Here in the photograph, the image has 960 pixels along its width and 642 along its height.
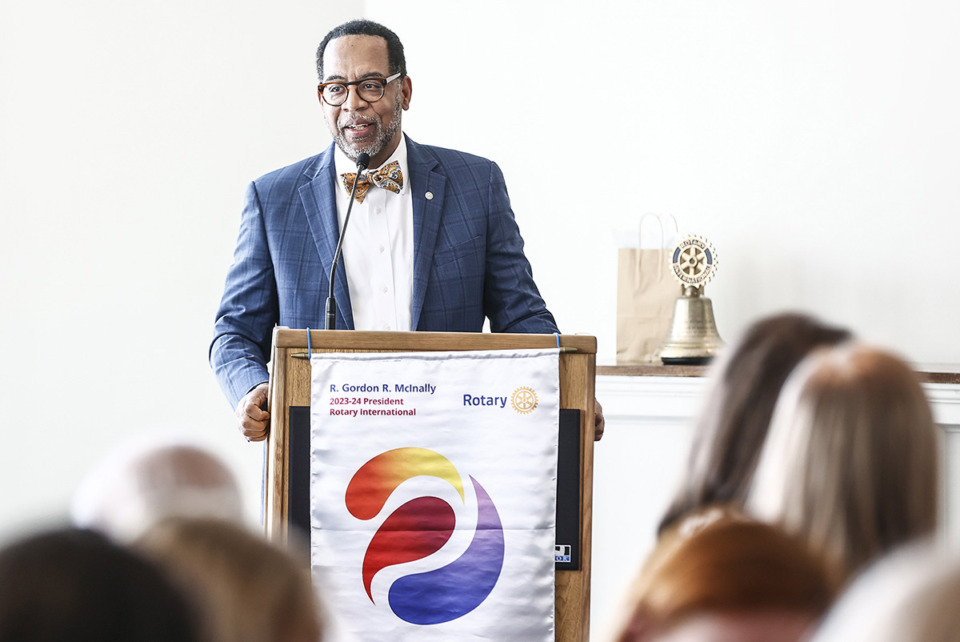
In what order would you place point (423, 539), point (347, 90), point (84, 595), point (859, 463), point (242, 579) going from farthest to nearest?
point (347, 90) → point (423, 539) → point (859, 463) → point (242, 579) → point (84, 595)

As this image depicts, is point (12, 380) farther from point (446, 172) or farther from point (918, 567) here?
point (918, 567)

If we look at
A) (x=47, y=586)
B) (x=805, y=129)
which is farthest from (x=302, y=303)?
(x=805, y=129)

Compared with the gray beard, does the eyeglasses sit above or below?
above

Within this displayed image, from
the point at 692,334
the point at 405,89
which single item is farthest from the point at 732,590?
the point at 692,334

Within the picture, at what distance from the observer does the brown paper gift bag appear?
376 cm

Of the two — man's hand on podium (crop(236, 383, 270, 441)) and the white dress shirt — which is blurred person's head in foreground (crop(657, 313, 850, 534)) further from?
the white dress shirt

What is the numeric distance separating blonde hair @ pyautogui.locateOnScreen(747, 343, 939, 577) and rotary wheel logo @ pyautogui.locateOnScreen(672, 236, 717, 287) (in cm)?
264

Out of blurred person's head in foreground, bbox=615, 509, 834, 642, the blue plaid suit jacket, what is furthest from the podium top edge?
blurred person's head in foreground, bbox=615, 509, 834, 642

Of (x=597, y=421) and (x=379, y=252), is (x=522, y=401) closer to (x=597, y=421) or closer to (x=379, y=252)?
(x=597, y=421)

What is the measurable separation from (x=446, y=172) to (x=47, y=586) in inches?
83.0

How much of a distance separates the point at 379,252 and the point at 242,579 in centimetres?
195

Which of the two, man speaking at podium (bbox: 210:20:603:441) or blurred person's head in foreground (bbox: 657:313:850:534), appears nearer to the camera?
blurred person's head in foreground (bbox: 657:313:850:534)

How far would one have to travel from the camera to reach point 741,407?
121cm

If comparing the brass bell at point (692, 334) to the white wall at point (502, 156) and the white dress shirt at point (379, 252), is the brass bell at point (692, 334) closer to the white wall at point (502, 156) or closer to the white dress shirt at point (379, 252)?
the white wall at point (502, 156)
